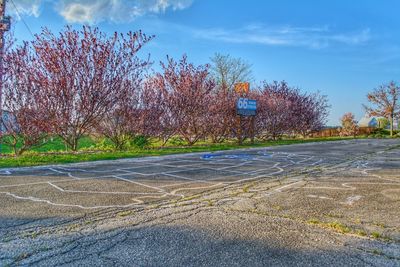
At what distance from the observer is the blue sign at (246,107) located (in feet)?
71.7

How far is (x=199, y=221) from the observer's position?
405cm

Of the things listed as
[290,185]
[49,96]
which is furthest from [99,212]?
[49,96]

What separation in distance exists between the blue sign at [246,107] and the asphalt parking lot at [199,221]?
14488 millimetres

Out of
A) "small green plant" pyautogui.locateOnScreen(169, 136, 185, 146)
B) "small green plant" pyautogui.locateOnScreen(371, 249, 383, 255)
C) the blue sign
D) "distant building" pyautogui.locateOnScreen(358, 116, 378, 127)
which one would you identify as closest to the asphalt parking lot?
"small green plant" pyautogui.locateOnScreen(371, 249, 383, 255)

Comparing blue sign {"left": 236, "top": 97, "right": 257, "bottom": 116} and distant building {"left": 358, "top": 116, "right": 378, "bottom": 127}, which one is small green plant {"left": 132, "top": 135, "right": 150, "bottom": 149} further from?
distant building {"left": 358, "top": 116, "right": 378, "bottom": 127}

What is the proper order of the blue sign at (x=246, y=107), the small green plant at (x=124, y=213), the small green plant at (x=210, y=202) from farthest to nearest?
the blue sign at (x=246, y=107), the small green plant at (x=210, y=202), the small green plant at (x=124, y=213)

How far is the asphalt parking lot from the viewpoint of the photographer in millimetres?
2984

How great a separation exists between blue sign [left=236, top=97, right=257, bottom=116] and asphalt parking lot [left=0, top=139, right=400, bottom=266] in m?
14.5

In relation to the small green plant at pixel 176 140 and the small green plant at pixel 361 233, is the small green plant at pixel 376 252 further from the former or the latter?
the small green plant at pixel 176 140

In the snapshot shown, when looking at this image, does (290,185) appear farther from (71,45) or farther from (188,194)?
(71,45)

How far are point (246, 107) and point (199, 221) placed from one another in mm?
18919

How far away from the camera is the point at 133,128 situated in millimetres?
16688

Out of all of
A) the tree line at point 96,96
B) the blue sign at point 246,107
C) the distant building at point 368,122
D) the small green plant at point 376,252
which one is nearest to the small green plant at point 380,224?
the small green plant at point 376,252

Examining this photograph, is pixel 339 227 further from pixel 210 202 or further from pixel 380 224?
pixel 210 202
